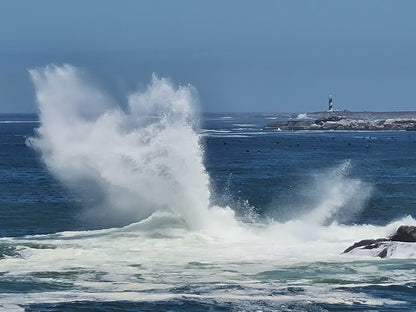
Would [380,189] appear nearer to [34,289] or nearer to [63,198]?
[63,198]

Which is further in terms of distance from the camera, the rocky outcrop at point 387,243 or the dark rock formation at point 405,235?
the dark rock formation at point 405,235

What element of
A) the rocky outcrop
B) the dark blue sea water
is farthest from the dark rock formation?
the dark blue sea water

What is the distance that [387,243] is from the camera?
1727 inches

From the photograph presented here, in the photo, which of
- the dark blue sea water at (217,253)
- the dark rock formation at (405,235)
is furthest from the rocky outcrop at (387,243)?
the dark blue sea water at (217,253)

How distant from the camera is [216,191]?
7812cm

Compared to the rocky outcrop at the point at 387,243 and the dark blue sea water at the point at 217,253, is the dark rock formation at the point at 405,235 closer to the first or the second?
the rocky outcrop at the point at 387,243

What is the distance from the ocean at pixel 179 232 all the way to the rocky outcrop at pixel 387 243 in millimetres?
389

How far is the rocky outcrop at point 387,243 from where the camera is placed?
43.0 metres

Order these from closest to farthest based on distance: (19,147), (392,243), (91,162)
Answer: (392,243) < (91,162) < (19,147)

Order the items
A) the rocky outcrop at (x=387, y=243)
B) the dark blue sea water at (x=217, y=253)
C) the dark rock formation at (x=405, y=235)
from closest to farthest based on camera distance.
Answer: the dark blue sea water at (x=217, y=253) → the rocky outcrop at (x=387, y=243) → the dark rock formation at (x=405, y=235)

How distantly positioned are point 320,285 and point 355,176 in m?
58.3

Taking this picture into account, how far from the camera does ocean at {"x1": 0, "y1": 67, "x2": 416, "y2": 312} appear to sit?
35031mm

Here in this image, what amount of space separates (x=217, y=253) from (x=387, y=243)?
303 inches

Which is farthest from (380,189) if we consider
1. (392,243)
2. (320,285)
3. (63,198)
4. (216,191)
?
(320,285)
